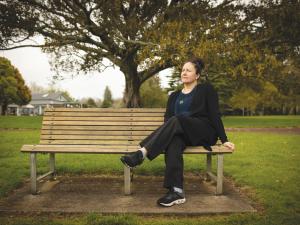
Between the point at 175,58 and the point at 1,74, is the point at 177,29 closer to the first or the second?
the point at 175,58

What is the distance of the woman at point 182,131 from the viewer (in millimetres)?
4645

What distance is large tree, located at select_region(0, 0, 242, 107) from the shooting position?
48.6ft

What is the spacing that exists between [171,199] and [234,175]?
7.79 feet

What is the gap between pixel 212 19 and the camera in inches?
673

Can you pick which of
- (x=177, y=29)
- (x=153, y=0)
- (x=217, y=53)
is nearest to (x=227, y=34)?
(x=217, y=53)

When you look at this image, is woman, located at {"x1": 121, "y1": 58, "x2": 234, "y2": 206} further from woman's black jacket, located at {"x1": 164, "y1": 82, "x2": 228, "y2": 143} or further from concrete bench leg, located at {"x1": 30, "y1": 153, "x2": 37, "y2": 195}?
concrete bench leg, located at {"x1": 30, "y1": 153, "x2": 37, "y2": 195}

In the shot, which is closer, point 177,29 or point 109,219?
point 109,219

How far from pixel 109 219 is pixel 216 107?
7.04ft

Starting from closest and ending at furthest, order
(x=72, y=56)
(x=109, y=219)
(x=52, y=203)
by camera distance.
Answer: (x=109, y=219), (x=52, y=203), (x=72, y=56)

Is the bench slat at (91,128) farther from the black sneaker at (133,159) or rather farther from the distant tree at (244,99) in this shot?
the distant tree at (244,99)

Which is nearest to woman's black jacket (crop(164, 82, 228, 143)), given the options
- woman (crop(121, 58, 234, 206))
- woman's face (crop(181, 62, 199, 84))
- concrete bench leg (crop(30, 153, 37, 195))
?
woman (crop(121, 58, 234, 206))

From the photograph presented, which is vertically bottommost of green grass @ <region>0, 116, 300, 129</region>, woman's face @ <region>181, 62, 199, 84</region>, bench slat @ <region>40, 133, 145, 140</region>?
green grass @ <region>0, 116, 300, 129</region>

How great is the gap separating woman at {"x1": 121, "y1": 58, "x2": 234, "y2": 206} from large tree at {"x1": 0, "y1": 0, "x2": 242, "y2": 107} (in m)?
8.65

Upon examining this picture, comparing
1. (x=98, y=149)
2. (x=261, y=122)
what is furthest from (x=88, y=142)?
(x=261, y=122)
